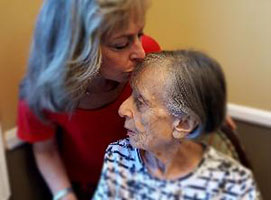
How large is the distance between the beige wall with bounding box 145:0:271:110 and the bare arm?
613 mm

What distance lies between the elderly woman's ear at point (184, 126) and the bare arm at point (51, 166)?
688 millimetres

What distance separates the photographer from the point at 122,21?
12.5 inches

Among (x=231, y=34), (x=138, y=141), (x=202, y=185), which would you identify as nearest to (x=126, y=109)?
(x=138, y=141)

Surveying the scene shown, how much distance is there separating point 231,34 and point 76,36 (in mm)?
191

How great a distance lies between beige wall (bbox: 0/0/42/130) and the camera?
2.77ft

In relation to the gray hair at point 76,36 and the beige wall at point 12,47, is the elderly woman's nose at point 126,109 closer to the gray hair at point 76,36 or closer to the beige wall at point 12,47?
the gray hair at point 76,36

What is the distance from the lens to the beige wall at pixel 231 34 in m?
0.43

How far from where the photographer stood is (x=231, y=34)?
49 cm

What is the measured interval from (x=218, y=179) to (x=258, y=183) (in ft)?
0.22

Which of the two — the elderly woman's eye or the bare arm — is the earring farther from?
the bare arm

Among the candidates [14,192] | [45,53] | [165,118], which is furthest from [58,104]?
[14,192]

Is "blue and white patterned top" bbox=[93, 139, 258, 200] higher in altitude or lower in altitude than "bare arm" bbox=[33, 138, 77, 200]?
higher

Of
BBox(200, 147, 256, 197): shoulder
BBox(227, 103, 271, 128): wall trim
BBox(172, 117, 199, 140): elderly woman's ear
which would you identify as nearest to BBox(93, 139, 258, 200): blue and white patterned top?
BBox(200, 147, 256, 197): shoulder

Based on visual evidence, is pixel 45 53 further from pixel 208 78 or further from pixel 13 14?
pixel 13 14
